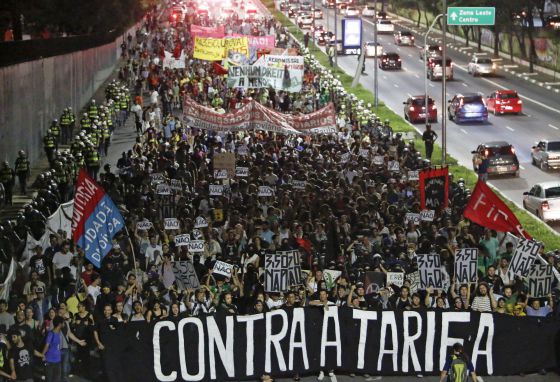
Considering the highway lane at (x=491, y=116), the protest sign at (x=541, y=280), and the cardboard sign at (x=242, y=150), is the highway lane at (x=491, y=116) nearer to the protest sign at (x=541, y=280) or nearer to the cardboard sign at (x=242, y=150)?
the cardboard sign at (x=242, y=150)

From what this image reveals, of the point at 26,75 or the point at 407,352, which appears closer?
the point at 407,352

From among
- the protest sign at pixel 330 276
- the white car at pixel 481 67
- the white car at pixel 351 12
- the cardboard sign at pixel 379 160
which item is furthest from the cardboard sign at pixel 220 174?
the white car at pixel 351 12

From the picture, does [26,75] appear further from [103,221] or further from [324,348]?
[324,348]

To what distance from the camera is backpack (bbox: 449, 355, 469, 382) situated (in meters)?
18.4

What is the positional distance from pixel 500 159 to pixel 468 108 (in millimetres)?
14664

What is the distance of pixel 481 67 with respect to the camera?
81.8 metres

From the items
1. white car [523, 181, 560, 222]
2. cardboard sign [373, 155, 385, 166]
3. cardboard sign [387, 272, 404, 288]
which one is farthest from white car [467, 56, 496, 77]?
cardboard sign [387, 272, 404, 288]

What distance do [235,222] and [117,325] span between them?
763 cm

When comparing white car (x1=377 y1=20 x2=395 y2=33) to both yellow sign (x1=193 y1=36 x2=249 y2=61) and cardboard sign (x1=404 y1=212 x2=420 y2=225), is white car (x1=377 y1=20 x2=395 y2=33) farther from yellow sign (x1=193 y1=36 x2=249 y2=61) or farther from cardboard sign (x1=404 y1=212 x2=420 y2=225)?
cardboard sign (x1=404 y1=212 x2=420 y2=225)

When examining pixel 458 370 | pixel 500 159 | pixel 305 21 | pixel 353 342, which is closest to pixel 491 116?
pixel 500 159

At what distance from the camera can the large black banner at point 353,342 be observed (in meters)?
20.2

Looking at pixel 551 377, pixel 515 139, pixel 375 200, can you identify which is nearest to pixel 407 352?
pixel 551 377

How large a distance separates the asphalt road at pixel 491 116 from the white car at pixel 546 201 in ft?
1.43

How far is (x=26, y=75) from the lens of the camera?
157ft
